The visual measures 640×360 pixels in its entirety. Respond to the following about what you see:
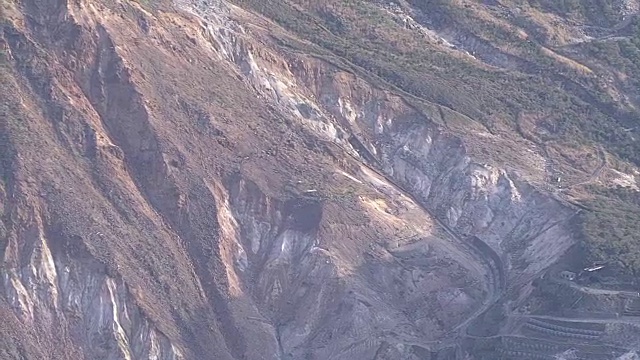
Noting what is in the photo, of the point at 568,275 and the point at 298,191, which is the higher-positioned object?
the point at 298,191

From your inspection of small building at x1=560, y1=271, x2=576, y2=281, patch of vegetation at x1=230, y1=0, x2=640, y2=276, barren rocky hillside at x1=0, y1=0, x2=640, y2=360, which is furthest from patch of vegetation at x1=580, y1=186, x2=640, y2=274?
patch of vegetation at x1=230, y1=0, x2=640, y2=276

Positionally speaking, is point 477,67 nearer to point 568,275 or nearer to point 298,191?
point 298,191

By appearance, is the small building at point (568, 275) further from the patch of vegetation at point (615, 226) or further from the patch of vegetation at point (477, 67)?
the patch of vegetation at point (477, 67)

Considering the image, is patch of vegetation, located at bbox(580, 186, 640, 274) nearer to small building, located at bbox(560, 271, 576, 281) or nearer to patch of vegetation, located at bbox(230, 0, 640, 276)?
small building, located at bbox(560, 271, 576, 281)

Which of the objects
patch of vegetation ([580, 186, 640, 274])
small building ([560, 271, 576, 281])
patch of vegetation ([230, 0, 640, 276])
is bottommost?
small building ([560, 271, 576, 281])

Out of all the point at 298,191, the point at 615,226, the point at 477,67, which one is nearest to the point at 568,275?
the point at 615,226

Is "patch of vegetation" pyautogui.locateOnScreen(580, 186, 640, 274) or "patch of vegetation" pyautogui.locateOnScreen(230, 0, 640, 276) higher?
"patch of vegetation" pyautogui.locateOnScreen(230, 0, 640, 276)

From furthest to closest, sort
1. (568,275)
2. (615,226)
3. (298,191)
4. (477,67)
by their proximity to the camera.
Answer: (477,67) < (298,191) < (615,226) < (568,275)

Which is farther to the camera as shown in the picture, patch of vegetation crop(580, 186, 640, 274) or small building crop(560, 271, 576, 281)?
patch of vegetation crop(580, 186, 640, 274)

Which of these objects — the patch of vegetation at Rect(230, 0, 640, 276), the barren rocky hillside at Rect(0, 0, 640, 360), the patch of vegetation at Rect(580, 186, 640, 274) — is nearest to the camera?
the barren rocky hillside at Rect(0, 0, 640, 360)

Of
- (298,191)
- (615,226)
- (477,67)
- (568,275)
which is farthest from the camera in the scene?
(477,67)
